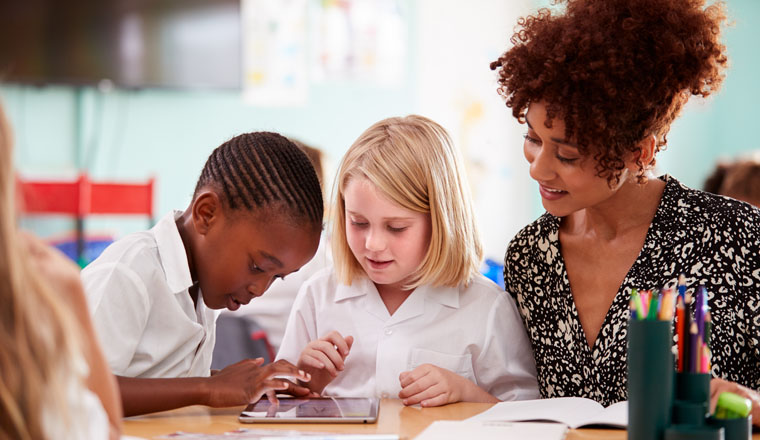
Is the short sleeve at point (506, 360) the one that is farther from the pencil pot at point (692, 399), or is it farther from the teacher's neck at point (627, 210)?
the pencil pot at point (692, 399)

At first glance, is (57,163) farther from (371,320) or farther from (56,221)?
(371,320)

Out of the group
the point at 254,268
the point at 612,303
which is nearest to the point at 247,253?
the point at 254,268

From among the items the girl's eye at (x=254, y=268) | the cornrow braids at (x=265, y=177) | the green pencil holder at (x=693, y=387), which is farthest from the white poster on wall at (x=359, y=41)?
the green pencil holder at (x=693, y=387)

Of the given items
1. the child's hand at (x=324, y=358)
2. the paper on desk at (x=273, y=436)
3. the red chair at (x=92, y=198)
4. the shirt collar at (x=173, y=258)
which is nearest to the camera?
the paper on desk at (x=273, y=436)

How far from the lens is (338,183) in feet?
5.40

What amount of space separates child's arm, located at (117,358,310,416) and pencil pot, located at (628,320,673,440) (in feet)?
1.85

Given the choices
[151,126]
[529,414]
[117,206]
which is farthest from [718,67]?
[151,126]

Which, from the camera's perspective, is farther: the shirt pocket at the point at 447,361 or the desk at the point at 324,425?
the shirt pocket at the point at 447,361

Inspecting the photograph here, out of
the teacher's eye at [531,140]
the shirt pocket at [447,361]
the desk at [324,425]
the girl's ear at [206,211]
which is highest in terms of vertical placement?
the teacher's eye at [531,140]

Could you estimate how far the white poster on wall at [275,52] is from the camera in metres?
5.02

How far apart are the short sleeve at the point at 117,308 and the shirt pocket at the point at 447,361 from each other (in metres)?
0.54

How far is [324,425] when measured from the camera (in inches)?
45.9

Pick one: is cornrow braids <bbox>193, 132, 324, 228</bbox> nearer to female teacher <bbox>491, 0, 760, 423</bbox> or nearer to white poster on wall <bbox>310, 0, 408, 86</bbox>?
female teacher <bbox>491, 0, 760, 423</bbox>

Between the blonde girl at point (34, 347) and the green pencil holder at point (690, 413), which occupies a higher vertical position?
the blonde girl at point (34, 347)
